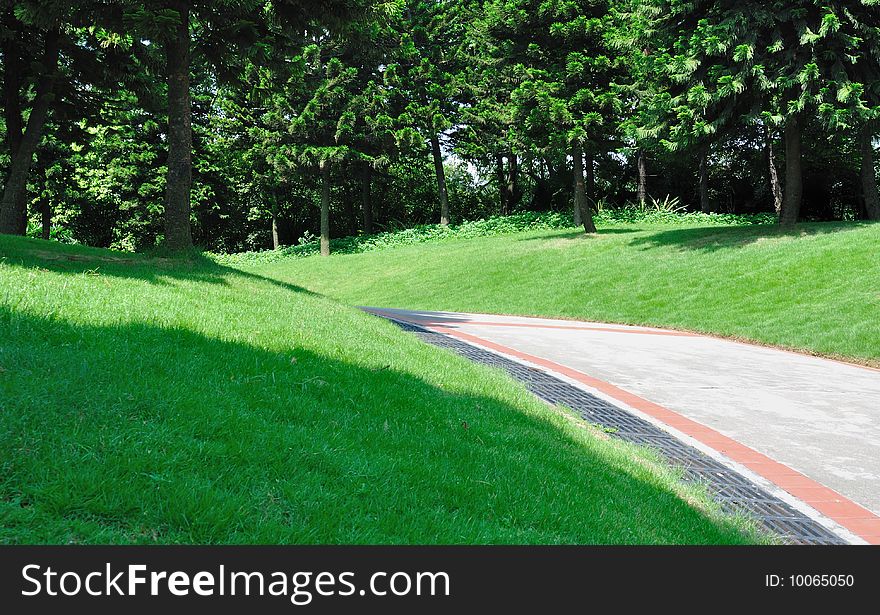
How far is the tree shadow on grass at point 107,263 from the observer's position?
846 centimetres

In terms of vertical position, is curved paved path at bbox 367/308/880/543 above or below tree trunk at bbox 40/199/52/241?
below

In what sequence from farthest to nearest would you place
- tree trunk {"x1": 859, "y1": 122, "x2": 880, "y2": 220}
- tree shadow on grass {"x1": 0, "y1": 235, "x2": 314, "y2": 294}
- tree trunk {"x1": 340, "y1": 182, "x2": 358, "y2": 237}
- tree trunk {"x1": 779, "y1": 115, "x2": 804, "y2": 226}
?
A: tree trunk {"x1": 340, "y1": 182, "x2": 358, "y2": 237} < tree trunk {"x1": 859, "y1": 122, "x2": 880, "y2": 220} < tree trunk {"x1": 779, "y1": 115, "x2": 804, "y2": 226} < tree shadow on grass {"x1": 0, "y1": 235, "x2": 314, "y2": 294}

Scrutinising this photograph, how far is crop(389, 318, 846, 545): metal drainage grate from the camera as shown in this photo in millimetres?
4195

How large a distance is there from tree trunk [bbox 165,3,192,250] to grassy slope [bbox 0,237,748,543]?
5707 mm

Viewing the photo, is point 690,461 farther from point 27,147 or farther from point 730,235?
point 730,235

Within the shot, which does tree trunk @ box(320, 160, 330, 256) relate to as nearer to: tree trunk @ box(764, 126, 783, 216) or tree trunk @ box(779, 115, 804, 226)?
tree trunk @ box(779, 115, 804, 226)

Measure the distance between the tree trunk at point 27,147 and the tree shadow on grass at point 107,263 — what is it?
4.96m

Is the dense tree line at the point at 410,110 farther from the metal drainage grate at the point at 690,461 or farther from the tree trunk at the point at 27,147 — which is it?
the metal drainage grate at the point at 690,461

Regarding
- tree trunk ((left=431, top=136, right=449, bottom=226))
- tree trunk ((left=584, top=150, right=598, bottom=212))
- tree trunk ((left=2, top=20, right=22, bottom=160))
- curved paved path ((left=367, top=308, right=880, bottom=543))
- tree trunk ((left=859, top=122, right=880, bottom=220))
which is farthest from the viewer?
tree trunk ((left=431, top=136, right=449, bottom=226))

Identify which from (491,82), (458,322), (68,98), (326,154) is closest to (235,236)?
(326,154)

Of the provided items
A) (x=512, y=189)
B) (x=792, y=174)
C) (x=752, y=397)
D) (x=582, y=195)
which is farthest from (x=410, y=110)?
(x=752, y=397)

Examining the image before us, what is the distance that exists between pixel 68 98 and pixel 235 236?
1073 inches

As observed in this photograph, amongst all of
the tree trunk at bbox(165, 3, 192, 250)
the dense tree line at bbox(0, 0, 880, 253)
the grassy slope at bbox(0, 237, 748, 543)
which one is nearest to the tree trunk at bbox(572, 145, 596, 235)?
the dense tree line at bbox(0, 0, 880, 253)

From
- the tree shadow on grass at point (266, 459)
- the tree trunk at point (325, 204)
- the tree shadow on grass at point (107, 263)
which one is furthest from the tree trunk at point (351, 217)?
the tree shadow on grass at point (266, 459)
